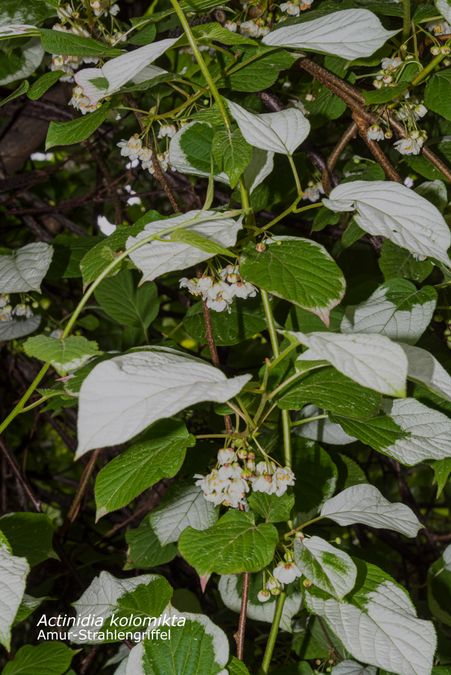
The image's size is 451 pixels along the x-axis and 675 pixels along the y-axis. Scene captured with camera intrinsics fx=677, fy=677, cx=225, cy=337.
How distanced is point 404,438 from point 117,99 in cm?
58

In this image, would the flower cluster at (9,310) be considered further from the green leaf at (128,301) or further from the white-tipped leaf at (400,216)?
the white-tipped leaf at (400,216)

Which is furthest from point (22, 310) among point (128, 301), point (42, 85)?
point (42, 85)

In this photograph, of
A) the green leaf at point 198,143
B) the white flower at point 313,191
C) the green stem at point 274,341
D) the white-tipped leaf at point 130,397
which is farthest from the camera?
the white flower at point 313,191

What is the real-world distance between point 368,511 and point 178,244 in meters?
0.38

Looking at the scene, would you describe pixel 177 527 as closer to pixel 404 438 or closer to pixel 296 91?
pixel 404 438

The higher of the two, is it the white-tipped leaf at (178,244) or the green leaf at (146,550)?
the white-tipped leaf at (178,244)

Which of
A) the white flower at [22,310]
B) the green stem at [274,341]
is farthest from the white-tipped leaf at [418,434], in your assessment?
the white flower at [22,310]

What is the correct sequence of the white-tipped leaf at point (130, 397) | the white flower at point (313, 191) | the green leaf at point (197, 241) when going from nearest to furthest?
1. the white-tipped leaf at point (130, 397)
2. the green leaf at point (197, 241)
3. the white flower at point (313, 191)

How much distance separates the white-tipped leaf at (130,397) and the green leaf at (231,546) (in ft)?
0.57

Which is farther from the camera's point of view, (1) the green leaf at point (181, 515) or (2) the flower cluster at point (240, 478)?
(1) the green leaf at point (181, 515)

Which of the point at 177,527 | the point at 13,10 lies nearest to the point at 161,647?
the point at 177,527

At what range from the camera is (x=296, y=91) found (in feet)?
4.25

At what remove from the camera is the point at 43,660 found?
33.4 inches

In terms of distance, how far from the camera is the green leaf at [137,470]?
69cm
